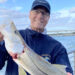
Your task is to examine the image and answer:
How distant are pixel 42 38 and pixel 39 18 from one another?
0.37 m

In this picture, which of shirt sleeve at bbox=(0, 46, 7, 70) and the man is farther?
the man

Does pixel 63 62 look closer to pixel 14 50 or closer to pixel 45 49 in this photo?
pixel 45 49

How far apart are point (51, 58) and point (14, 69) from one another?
0.68 meters

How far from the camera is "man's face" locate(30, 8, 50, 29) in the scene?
3922mm

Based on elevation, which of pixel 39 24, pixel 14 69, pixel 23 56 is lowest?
pixel 14 69

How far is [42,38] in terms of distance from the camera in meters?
4.02

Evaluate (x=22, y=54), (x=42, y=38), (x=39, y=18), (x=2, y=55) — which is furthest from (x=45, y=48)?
(x=22, y=54)

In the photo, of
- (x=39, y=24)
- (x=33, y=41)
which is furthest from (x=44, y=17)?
(x=33, y=41)

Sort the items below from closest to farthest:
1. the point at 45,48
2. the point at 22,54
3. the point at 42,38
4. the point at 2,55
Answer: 1. the point at 22,54
2. the point at 2,55
3. the point at 45,48
4. the point at 42,38

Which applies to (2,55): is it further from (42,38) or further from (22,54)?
(42,38)

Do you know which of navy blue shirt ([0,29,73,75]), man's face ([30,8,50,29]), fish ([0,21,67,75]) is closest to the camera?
fish ([0,21,67,75])

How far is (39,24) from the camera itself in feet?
12.9

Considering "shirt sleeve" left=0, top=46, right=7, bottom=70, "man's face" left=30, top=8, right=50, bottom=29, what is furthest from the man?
"shirt sleeve" left=0, top=46, right=7, bottom=70

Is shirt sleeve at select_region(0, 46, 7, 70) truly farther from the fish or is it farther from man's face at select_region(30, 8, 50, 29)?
man's face at select_region(30, 8, 50, 29)
